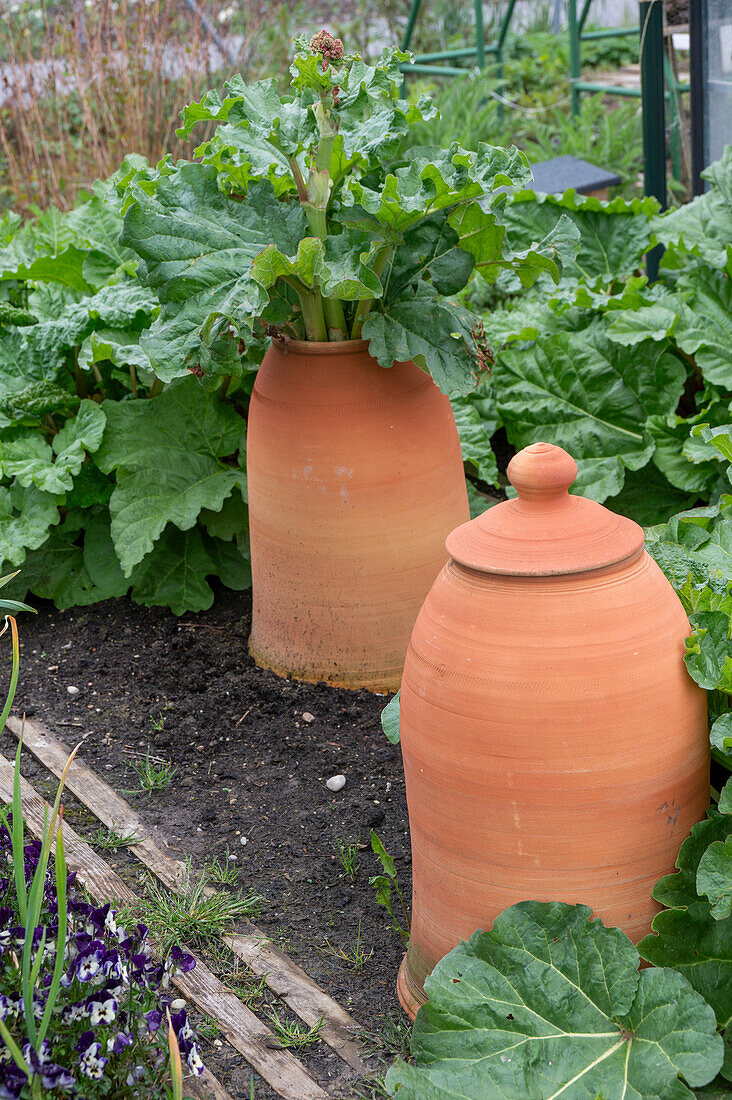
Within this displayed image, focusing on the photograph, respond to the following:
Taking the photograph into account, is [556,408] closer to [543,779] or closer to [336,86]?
[336,86]

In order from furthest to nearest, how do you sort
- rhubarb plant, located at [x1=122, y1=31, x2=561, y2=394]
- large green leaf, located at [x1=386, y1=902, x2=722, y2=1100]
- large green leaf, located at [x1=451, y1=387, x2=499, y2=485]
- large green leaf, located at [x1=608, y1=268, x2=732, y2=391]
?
→ large green leaf, located at [x1=451, y1=387, x2=499, y2=485] → large green leaf, located at [x1=608, y1=268, x2=732, y2=391] → rhubarb plant, located at [x1=122, y1=31, x2=561, y2=394] → large green leaf, located at [x1=386, y1=902, x2=722, y2=1100]

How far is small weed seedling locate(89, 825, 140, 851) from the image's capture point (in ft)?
7.92

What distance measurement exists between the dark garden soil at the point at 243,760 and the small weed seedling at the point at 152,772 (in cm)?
2

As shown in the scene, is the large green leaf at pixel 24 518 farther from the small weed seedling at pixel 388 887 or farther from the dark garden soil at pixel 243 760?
the small weed seedling at pixel 388 887

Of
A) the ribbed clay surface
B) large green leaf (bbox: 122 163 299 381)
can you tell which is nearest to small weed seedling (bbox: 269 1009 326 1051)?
the ribbed clay surface

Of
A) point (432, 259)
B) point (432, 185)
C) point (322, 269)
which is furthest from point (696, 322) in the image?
point (322, 269)

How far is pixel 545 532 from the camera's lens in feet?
5.55

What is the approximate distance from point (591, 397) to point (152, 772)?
1825 millimetres

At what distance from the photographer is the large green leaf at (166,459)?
3188 mm

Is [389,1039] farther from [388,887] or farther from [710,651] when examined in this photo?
[710,651]

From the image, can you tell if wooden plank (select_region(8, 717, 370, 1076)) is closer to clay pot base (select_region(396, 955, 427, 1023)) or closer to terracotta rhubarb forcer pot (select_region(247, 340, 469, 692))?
clay pot base (select_region(396, 955, 427, 1023))

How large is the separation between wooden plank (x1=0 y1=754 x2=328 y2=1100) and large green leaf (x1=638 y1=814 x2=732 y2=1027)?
0.60 m

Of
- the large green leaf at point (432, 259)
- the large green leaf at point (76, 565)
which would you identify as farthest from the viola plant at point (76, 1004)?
the large green leaf at point (76, 565)

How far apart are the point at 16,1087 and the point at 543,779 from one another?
0.85 meters
